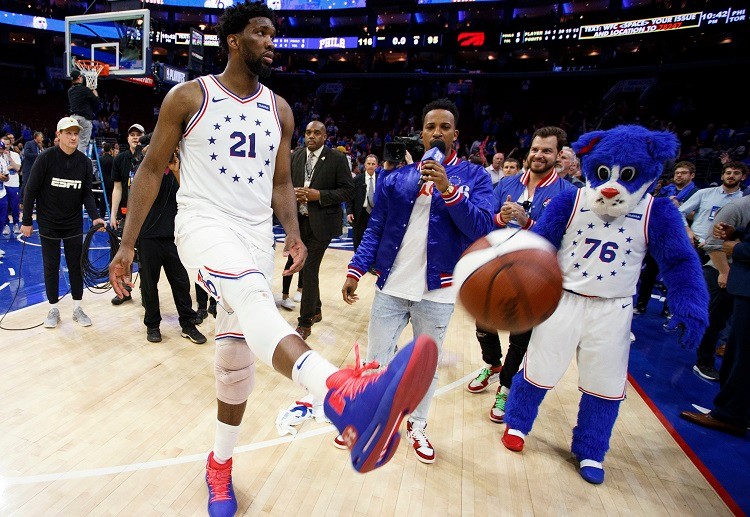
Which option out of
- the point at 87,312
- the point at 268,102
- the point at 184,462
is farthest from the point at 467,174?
the point at 87,312

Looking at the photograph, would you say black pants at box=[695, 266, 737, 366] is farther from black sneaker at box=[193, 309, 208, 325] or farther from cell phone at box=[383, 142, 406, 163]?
black sneaker at box=[193, 309, 208, 325]

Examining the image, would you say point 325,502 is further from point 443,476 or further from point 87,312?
point 87,312

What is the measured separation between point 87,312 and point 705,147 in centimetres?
1910

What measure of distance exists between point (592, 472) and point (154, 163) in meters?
2.86

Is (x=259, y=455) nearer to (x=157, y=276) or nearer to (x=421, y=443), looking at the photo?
(x=421, y=443)

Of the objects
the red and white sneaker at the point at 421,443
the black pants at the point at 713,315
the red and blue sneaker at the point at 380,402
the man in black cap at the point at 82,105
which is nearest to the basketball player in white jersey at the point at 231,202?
the red and blue sneaker at the point at 380,402

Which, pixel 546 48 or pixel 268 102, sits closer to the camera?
Answer: pixel 268 102

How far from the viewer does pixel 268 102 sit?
7.06 feet

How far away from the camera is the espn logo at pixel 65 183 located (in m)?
4.15

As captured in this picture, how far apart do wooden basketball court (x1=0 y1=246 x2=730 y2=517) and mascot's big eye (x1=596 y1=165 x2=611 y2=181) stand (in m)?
1.19

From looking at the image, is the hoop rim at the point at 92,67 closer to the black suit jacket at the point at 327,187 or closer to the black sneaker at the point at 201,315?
the black sneaker at the point at 201,315

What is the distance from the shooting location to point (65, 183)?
4184 millimetres

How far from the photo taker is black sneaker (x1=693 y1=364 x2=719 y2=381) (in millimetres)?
4426

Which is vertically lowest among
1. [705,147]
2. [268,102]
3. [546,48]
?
[268,102]
